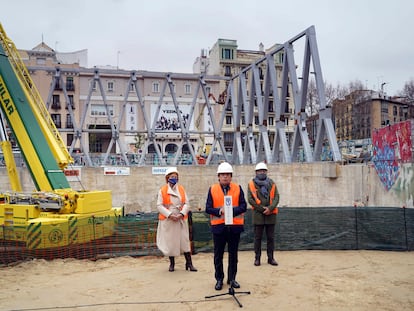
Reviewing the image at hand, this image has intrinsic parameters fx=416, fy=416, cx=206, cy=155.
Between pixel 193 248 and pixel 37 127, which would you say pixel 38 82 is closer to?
pixel 37 127

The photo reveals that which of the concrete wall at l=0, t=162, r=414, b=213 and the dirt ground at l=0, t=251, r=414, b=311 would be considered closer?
the dirt ground at l=0, t=251, r=414, b=311

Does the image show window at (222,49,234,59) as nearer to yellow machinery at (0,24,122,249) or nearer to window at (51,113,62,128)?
window at (51,113,62,128)

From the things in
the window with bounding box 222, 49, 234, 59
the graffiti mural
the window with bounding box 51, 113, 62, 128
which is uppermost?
the window with bounding box 222, 49, 234, 59

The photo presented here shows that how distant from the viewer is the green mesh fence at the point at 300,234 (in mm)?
9070

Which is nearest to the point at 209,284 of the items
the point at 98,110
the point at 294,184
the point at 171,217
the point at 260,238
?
the point at 171,217

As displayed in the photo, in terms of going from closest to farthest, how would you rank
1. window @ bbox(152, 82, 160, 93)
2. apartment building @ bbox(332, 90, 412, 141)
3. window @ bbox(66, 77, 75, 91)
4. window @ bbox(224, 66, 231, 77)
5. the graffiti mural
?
the graffiti mural
window @ bbox(152, 82, 160, 93)
window @ bbox(66, 77, 75, 91)
apartment building @ bbox(332, 90, 412, 141)
window @ bbox(224, 66, 231, 77)

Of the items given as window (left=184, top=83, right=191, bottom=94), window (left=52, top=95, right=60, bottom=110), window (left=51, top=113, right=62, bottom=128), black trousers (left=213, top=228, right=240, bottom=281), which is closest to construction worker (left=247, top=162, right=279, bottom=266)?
black trousers (left=213, top=228, right=240, bottom=281)

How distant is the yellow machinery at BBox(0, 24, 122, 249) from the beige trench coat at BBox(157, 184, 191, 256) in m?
2.48

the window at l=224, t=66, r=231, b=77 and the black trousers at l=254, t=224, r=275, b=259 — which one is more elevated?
the window at l=224, t=66, r=231, b=77

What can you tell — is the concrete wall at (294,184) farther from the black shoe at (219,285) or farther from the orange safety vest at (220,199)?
the black shoe at (219,285)

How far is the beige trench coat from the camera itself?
287 inches

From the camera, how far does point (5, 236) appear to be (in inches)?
353

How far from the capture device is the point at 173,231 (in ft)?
24.1

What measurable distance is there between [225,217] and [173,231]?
1625 millimetres
